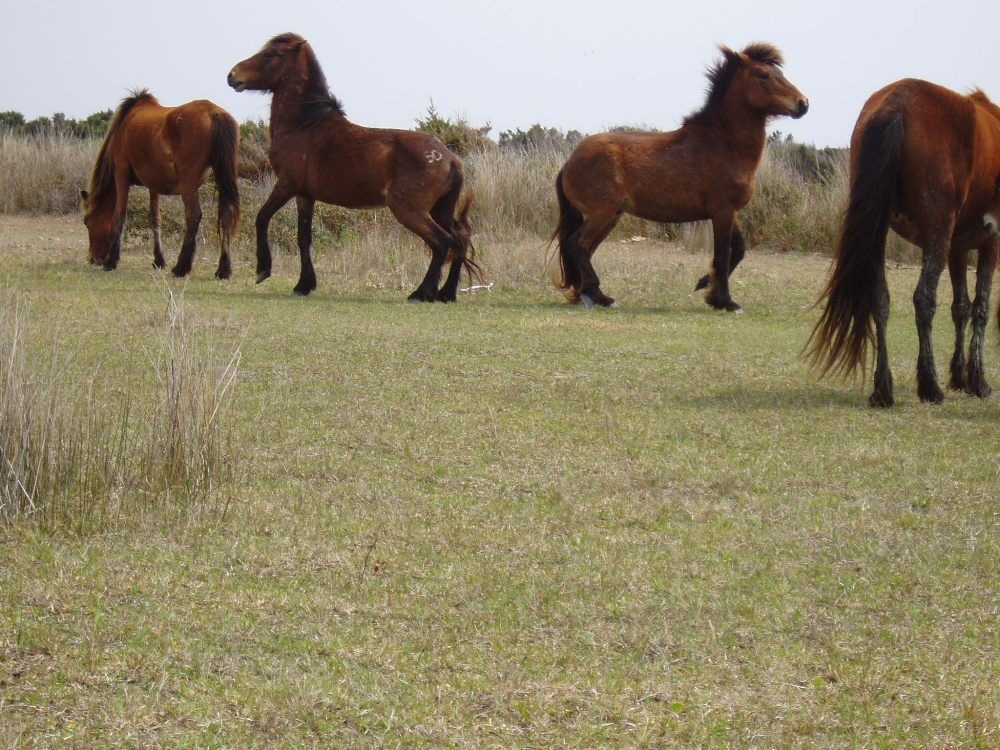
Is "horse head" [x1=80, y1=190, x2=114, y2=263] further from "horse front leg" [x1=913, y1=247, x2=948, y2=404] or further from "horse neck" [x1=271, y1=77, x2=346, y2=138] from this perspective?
"horse front leg" [x1=913, y1=247, x2=948, y2=404]

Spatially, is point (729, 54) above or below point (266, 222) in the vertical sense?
above

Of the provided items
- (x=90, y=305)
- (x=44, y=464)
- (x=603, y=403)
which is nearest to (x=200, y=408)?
(x=44, y=464)

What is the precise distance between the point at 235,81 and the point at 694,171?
4.64m

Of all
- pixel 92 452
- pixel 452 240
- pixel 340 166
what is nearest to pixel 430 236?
pixel 452 240

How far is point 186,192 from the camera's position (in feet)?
45.7

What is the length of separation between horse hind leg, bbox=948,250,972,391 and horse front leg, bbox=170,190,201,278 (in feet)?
26.3

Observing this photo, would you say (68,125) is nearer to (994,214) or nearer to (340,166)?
(340,166)

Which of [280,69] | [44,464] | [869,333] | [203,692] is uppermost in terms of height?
[280,69]

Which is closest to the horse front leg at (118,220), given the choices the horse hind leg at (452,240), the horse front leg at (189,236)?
the horse front leg at (189,236)

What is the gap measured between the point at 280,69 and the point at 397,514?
29.6ft

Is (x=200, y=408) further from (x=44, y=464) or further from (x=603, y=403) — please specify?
(x=603, y=403)

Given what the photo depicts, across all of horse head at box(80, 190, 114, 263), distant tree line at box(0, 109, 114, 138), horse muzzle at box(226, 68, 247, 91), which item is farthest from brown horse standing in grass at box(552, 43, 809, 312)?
distant tree line at box(0, 109, 114, 138)

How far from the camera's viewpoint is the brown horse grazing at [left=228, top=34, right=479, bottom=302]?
41.8 feet

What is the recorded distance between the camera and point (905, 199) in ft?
24.8
